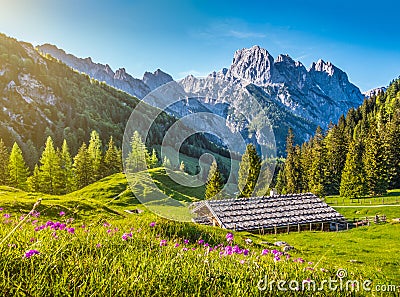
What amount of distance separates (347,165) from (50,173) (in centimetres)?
7395

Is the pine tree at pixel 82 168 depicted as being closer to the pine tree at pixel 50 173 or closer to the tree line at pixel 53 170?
the tree line at pixel 53 170

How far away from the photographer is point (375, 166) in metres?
83.7

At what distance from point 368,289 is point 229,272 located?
2.30m

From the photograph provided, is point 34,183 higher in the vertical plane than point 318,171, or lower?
lower

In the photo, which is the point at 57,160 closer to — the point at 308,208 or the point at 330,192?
the point at 308,208

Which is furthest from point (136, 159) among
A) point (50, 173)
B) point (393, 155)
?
point (393, 155)

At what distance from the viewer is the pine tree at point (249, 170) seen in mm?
62816

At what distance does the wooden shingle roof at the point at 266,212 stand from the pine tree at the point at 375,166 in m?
35.1

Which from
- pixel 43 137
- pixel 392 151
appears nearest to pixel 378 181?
pixel 392 151

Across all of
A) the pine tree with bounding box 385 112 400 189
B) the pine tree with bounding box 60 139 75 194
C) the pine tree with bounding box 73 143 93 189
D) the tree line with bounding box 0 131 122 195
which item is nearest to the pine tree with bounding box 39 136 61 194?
the tree line with bounding box 0 131 122 195

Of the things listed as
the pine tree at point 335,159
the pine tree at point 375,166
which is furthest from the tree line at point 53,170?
the pine tree at point 375,166

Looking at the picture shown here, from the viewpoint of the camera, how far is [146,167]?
327 ft

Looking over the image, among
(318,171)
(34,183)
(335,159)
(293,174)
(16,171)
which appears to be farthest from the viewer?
(293,174)

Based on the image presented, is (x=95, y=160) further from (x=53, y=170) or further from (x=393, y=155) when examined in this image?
(x=393, y=155)
